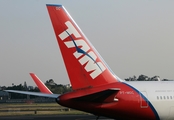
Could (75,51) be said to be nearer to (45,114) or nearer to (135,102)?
(135,102)

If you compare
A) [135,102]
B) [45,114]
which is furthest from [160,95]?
[45,114]

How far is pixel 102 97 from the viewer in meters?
23.5

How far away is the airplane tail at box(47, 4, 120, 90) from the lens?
79.2ft

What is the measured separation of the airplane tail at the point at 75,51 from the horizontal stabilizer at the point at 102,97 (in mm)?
1110

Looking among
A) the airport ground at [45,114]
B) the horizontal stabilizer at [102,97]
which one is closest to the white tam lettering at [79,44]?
the horizontal stabilizer at [102,97]

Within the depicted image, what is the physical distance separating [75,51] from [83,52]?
0.47 meters

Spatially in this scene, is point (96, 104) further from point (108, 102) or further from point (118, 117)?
point (118, 117)

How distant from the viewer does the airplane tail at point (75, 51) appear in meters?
24.1

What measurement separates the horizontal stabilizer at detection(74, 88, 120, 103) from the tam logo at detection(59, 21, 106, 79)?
1.47 metres

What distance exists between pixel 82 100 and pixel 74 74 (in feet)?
5.31

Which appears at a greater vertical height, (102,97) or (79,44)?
(79,44)

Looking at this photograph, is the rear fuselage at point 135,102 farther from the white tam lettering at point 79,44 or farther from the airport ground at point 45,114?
the airport ground at point 45,114

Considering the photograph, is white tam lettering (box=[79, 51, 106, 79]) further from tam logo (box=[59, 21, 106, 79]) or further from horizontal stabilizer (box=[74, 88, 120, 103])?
horizontal stabilizer (box=[74, 88, 120, 103])

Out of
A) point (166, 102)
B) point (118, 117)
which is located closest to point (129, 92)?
point (118, 117)
